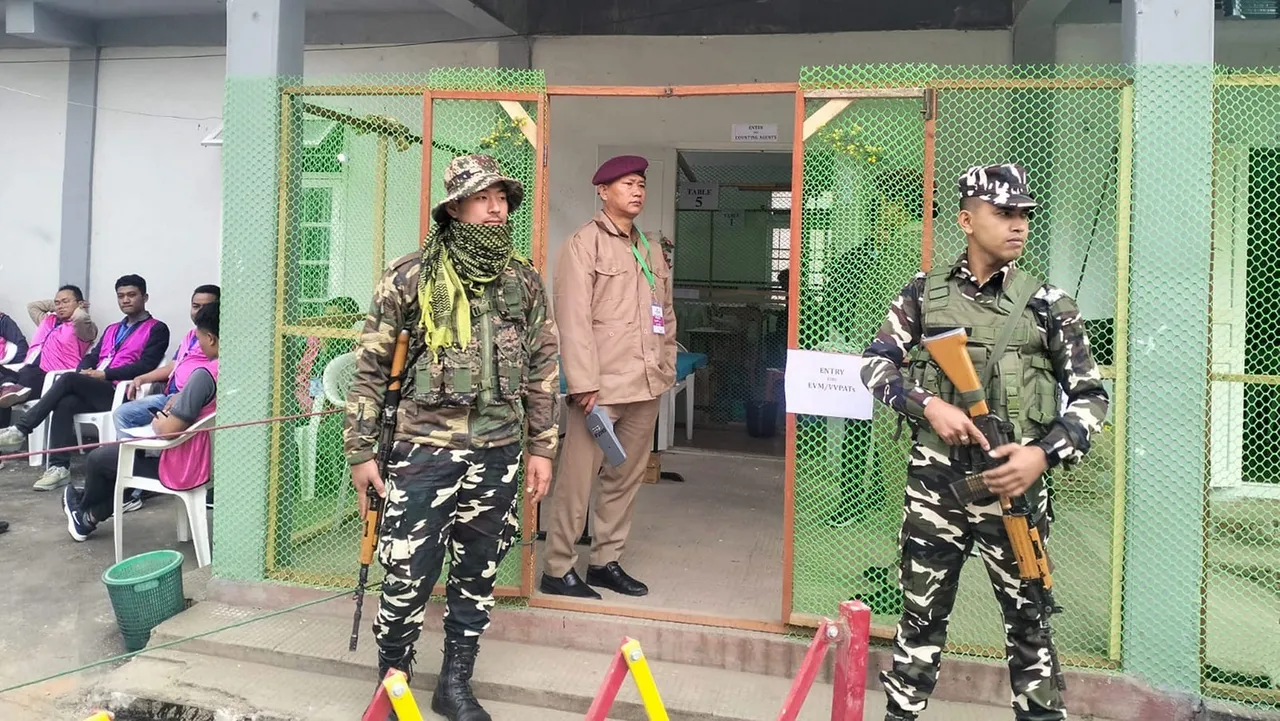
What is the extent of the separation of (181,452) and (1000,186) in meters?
4.04

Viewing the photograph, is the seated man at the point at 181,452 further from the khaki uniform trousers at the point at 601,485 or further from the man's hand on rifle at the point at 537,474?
the man's hand on rifle at the point at 537,474

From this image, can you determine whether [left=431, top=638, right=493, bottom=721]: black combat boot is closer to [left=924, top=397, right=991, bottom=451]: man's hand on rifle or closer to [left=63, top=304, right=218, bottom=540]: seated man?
[left=924, top=397, right=991, bottom=451]: man's hand on rifle

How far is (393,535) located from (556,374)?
30.9 inches

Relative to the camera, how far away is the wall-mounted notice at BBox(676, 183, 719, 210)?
8359 mm

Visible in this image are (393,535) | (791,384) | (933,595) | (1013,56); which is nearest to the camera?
(933,595)

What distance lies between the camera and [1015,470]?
87.6 inches

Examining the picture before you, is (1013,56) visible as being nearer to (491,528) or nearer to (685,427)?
(685,427)

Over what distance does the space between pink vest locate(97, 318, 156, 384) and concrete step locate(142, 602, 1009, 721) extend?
339cm

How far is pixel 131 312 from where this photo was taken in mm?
6426

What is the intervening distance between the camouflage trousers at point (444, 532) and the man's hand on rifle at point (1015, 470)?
1.55 m

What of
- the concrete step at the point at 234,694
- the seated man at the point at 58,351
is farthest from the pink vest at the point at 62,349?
the concrete step at the point at 234,694

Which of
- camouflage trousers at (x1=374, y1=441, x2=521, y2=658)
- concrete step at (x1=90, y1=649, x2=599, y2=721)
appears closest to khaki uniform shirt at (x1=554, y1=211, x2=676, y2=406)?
camouflage trousers at (x1=374, y1=441, x2=521, y2=658)

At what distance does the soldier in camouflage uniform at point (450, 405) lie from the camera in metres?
2.73

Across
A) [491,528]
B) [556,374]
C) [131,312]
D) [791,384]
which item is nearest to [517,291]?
[556,374]
